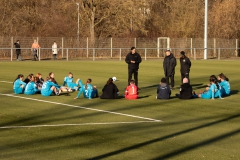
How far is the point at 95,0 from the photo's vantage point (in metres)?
65.0

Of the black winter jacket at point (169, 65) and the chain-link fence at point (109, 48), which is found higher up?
the chain-link fence at point (109, 48)

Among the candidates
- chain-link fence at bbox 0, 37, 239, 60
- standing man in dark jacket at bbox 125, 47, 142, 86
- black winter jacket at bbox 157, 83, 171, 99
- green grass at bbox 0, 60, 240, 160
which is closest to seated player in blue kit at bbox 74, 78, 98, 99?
green grass at bbox 0, 60, 240, 160

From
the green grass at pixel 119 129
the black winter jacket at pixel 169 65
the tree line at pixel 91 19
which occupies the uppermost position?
the tree line at pixel 91 19

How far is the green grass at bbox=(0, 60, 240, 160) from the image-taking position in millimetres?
11852

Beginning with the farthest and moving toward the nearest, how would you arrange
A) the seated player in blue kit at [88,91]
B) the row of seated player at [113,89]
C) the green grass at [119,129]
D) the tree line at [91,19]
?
the tree line at [91,19] < the seated player in blue kit at [88,91] < the row of seated player at [113,89] < the green grass at [119,129]

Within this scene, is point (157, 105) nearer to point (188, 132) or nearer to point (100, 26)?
point (188, 132)

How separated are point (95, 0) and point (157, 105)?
46210 millimetres

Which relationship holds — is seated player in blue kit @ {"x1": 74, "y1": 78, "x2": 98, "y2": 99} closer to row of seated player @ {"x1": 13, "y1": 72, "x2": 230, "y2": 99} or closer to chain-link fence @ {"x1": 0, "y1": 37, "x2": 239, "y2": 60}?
row of seated player @ {"x1": 13, "y1": 72, "x2": 230, "y2": 99}

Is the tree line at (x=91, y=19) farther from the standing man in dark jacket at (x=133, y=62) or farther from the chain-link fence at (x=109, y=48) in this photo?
the standing man in dark jacket at (x=133, y=62)

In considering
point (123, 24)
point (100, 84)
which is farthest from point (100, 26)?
point (100, 84)

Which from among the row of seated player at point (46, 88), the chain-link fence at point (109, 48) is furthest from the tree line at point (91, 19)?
the row of seated player at point (46, 88)

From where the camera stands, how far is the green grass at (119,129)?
38.9ft

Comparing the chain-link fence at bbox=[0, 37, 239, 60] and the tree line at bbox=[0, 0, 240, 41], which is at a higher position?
the tree line at bbox=[0, 0, 240, 41]

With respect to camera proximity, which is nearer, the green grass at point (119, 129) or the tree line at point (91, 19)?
the green grass at point (119, 129)
